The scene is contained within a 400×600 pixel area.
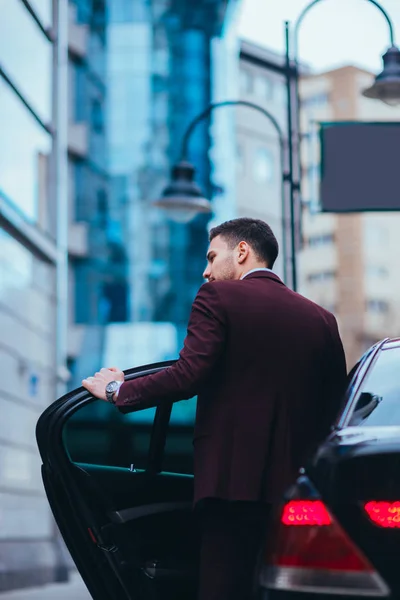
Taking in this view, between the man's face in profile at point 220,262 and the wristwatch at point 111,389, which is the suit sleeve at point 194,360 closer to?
the wristwatch at point 111,389

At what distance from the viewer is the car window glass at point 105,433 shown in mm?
37188

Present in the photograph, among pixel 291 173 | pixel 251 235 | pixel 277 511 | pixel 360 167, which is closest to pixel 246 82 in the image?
pixel 291 173

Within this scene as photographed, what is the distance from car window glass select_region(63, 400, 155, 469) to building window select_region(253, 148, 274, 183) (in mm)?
22165

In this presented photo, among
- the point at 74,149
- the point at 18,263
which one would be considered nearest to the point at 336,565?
the point at 18,263

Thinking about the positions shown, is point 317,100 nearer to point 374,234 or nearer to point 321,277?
point 374,234

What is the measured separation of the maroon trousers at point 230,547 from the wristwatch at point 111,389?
52 centimetres

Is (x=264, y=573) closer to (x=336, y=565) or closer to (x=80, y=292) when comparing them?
(x=336, y=565)

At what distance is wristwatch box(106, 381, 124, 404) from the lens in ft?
13.6

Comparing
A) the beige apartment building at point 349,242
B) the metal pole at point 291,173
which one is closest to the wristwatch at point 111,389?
the metal pole at point 291,173

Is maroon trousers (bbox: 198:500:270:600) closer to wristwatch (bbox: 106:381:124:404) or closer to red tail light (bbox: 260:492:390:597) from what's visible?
wristwatch (bbox: 106:381:124:404)

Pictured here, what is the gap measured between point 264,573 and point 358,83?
278 ft

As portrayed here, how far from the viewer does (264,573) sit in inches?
115

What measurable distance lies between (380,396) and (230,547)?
31.9 inches

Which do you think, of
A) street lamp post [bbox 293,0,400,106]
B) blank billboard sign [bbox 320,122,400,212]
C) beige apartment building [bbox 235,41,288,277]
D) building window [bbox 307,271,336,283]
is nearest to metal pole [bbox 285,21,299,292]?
street lamp post [bbox 293,0,400,106]
